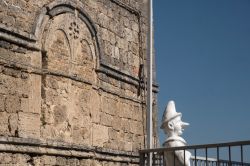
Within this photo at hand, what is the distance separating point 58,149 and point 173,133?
2.33 metres

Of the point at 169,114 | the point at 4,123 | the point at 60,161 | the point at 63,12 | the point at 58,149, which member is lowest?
the point at 60,161

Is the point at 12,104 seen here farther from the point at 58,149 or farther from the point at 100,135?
the point at 100,135

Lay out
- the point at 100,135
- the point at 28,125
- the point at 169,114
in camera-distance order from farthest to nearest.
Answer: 1. the point at 100,135
2. the point at 28,125
3. the point at 169,114

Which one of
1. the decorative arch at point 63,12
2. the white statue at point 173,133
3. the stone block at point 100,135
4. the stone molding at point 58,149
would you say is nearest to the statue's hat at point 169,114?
the white statue at point 173,133

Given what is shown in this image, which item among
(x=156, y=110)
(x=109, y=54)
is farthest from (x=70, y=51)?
(x=156, y=110)

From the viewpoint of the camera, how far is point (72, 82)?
9.59 metres

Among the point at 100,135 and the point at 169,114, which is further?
the point at 100,135

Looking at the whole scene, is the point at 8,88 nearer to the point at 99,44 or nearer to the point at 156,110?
the point at 99,44

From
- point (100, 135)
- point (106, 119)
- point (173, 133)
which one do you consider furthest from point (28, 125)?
point (106, 119)

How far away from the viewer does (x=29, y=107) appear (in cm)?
846

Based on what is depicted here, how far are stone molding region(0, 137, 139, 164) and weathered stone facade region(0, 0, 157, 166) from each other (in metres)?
0.02

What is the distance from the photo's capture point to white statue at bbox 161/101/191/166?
23.2 ft

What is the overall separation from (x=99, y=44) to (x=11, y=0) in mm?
2649

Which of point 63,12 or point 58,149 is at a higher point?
point 63,12
